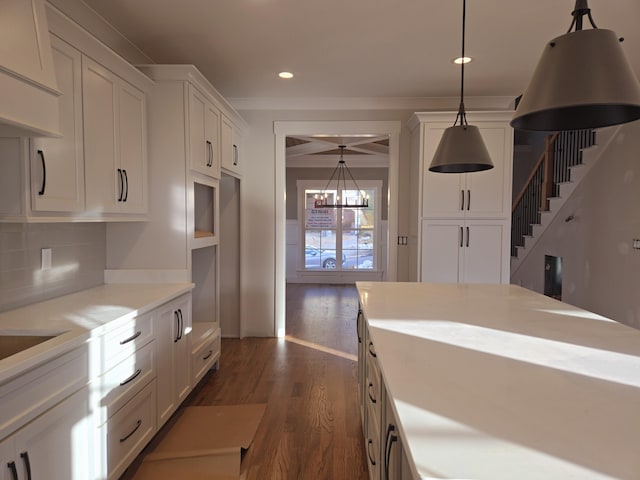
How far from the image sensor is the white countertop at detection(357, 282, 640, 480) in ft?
2.36

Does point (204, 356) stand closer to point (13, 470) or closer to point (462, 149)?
point (13, 470)

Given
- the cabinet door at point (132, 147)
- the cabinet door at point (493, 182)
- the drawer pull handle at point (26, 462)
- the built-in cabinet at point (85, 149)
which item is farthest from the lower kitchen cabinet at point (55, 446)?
the cabinet door at point (493, 182)

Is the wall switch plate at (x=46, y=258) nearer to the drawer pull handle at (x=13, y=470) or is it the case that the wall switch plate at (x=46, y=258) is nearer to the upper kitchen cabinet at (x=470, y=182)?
the drawer pull handle at (x=13, y=470)

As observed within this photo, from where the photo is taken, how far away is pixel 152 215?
291 cm

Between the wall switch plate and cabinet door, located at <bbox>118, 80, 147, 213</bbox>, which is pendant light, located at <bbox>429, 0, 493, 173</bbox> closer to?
cabinet door, located at <bbox>118, 80, 147, 213</bbox>

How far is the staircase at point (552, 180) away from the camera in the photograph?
4.92 metres

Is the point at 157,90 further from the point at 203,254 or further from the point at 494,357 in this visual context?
the point at 494,357

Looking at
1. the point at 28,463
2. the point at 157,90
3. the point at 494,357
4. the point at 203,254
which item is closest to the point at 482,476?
the point at 494,357

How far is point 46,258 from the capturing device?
2.25 m

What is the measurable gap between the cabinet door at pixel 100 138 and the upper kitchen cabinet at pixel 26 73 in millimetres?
504

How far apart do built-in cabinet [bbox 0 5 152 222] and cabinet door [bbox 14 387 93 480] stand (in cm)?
85

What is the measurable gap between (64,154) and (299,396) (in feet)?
7.42

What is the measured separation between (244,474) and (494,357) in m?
1.59

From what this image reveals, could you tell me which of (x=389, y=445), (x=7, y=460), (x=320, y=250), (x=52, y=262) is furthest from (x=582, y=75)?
(x=320, y=250)
